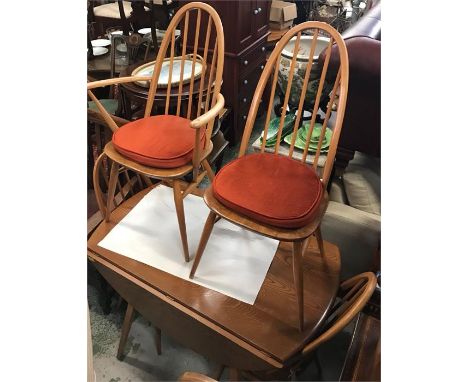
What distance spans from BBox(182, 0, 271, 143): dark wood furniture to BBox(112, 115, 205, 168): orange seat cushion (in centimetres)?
103

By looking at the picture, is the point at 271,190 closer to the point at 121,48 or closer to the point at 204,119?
the point at 204,119

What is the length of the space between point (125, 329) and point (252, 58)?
1813 mm

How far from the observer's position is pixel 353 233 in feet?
4.44

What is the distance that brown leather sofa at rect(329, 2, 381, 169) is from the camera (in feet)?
4.01

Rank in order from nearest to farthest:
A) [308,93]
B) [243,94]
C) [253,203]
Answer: [253,203] < [308,93] < [243,94]

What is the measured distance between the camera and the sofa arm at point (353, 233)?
132 centimetres

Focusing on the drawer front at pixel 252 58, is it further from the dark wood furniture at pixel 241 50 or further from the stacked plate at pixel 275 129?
the stacked plate at pixel 275 129

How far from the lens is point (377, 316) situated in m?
1.09

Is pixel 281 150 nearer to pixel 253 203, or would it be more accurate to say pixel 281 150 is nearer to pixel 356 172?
pixel 356 172

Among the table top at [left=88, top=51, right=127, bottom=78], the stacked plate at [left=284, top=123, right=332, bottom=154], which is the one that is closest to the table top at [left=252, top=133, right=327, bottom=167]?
the stacked plate at [left=284, top=123, right=332, bottom=154]

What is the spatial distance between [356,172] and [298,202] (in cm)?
58

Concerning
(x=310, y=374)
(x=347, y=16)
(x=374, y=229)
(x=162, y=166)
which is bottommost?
(x=310, y=374)

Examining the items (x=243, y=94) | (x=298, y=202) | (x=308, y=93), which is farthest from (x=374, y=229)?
(x=243, y=94)

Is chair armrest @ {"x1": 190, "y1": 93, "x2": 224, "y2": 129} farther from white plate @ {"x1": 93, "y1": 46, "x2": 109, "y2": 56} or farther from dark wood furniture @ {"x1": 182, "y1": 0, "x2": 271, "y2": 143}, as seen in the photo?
white plate @ {"x1": 93, "y1": 46, "x2": 109, "y2": 56}
